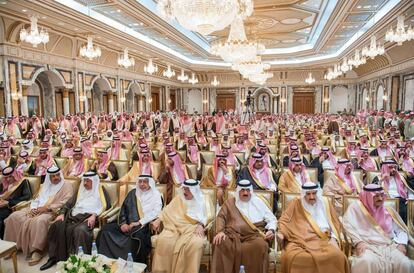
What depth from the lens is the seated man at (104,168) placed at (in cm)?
563

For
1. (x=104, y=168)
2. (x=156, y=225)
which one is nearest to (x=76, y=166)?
(x=104, y=168)

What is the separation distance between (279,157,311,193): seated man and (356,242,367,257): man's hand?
161 centimetres

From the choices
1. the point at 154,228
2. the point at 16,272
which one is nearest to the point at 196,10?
the point at 154,228

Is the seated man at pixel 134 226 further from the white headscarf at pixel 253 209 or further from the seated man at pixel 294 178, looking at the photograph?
the seated man at pixel 294 178

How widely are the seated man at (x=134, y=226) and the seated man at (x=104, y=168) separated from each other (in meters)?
1.73

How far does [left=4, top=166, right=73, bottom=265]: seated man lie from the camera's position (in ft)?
12.6

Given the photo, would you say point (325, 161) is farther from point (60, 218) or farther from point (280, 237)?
point (60, 218)

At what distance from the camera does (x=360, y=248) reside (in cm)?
311

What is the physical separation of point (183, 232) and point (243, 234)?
0.66 meters

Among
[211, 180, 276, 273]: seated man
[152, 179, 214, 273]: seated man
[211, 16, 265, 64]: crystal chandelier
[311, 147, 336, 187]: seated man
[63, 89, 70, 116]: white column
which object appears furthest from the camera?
[63, 89, 70, 116]: white column

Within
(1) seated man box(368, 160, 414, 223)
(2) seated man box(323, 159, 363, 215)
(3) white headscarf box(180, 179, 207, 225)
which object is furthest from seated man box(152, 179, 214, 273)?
(1) seated man box(368, 160, 414, 223)

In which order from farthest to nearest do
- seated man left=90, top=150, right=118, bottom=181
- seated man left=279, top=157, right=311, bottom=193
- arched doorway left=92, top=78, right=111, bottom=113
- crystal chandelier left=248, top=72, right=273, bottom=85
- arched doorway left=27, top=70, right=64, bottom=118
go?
arched doorway left=92, top=78, right=111, bottom=113 < crystal chandelier left=248, top=72, right=273, bottom=85 < arched doorway left=27, top=70, right=64, bottom=118 < seated man left=90, top=150, right=118, bottom=181 < seated man left=279, top=157, right=311, bottom=193

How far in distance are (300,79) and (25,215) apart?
25.9 metres

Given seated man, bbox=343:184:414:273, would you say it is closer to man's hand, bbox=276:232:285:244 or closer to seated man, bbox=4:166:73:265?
man's hand, bbox=276:232:285:244
